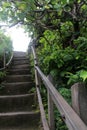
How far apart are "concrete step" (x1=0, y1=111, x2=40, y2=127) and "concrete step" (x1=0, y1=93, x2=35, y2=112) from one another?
66 centimetres

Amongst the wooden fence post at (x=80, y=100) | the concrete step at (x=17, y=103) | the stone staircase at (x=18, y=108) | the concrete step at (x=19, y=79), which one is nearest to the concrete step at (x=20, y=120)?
the stone staircase at (x=18, y=108)

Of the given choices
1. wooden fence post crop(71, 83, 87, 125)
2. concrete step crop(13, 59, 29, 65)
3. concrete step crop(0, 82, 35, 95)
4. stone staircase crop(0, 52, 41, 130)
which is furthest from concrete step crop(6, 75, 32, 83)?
wooden fence post crop(71, 83, 87, 125)

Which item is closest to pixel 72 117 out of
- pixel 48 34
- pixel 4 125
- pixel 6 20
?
pixel 4 125

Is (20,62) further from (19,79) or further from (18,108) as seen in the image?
(18,108)

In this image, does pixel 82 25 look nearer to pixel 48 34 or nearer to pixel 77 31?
pixel 77 31

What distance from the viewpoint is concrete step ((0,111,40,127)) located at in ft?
13.9

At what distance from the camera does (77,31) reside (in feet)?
16.5

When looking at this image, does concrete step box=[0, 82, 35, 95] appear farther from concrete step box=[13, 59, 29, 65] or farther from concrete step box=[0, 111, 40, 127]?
concrete step box=[13, 59, 29, 65]

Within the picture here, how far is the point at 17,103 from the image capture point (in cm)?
Answer: 510

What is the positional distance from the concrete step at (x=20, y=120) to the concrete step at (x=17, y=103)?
25.9 inches

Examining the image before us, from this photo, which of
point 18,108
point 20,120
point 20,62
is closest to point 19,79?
point 18,108

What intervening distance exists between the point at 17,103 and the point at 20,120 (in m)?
0.86

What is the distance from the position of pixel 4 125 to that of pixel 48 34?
2.55m

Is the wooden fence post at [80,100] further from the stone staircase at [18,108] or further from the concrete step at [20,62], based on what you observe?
the concrete step at [20,62]
